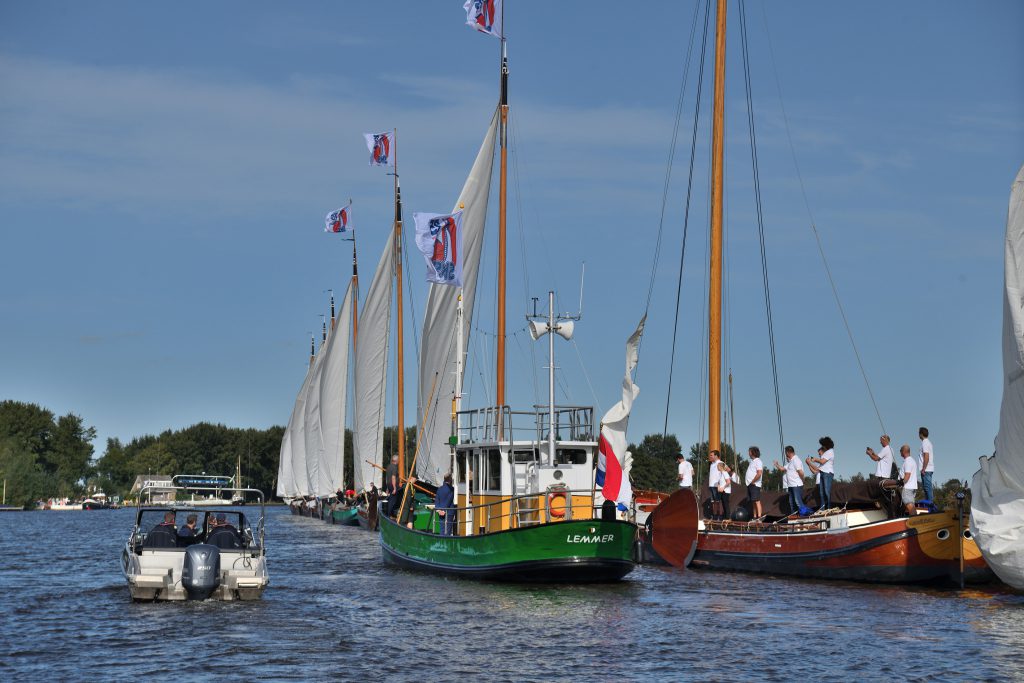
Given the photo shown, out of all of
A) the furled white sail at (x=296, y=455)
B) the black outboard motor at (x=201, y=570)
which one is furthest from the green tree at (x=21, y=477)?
the black outboard motor at (x=201, y=570)

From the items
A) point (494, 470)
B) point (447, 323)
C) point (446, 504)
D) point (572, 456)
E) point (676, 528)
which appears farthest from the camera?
point (447, 323)

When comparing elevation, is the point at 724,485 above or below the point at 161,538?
above

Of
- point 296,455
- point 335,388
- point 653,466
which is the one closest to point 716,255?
point 335,388

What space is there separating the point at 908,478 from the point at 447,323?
17930 millimetres

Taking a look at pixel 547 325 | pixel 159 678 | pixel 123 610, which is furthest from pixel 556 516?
pixel 159 678

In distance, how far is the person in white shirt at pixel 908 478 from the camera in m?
30.5

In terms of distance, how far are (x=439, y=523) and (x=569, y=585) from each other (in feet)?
18.6

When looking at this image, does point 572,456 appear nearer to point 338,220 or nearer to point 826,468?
point 826,468

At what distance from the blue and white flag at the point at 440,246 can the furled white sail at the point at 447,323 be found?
746 mm

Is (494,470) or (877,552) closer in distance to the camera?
(877,552)

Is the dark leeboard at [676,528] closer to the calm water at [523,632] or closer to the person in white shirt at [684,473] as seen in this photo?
the calm water at [523,632]

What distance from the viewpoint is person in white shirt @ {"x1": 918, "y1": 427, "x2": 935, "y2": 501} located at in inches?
1204

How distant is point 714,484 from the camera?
36219 millimetres

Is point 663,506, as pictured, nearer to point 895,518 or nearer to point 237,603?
point 895,518
